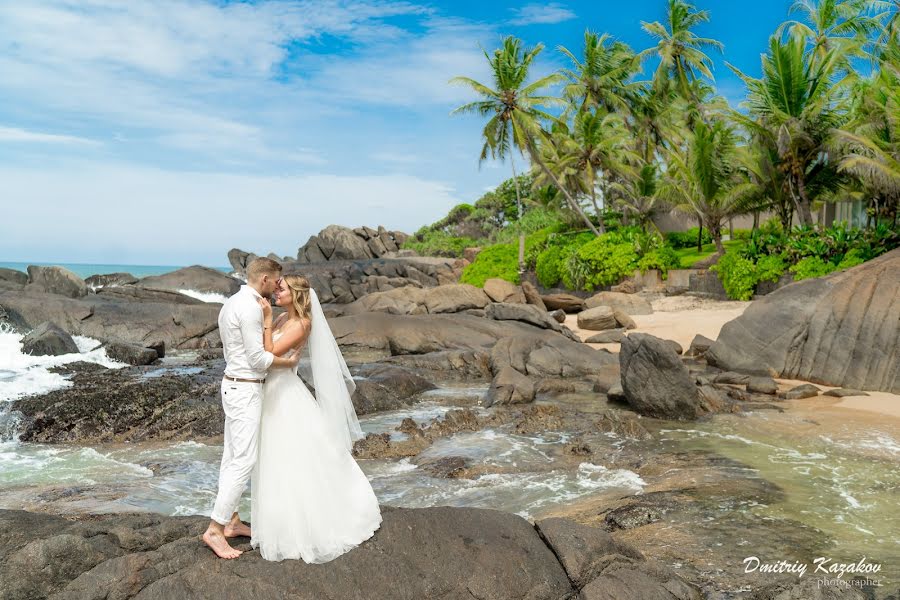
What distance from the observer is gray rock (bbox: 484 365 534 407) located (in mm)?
13523

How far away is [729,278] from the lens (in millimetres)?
25781

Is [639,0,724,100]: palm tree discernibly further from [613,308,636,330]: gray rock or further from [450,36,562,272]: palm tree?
[613,308,636,330]: gray rock

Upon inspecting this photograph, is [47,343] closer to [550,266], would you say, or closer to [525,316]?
[525,316]

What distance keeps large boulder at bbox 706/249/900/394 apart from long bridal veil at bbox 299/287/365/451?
42.1 ft

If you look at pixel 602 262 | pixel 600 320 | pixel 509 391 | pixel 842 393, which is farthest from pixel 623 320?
pixel 509 391

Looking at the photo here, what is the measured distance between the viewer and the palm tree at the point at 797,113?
25.3 metres

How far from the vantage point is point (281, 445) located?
440cm

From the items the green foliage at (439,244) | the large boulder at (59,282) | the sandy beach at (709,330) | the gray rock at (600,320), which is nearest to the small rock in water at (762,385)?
the sandy beach at (709,330)

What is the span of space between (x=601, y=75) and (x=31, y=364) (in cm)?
3629

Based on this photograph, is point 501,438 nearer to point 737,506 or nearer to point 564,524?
point 737,506

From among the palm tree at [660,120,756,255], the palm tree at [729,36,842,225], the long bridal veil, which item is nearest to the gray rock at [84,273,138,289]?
the palm tree at [660,120,756,255]

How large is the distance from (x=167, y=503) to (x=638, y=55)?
4278cm

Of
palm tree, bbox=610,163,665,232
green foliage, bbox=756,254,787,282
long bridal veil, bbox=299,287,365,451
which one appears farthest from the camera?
palm tree, bbox=610,163,665,232

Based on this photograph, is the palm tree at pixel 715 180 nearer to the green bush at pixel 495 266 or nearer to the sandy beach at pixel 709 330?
the sandy beach at pixel 709 330
